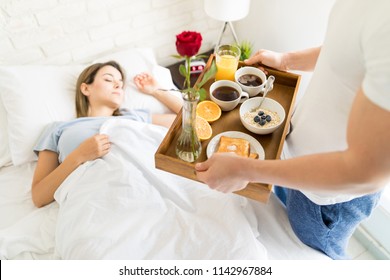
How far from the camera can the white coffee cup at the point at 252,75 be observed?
995 millimetres

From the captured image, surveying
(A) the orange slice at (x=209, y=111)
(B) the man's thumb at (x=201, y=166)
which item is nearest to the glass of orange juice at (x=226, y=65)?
(A) the orange slice at (x=209, y=111)

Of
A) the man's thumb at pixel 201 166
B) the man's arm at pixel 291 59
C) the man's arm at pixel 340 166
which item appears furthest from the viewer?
the man's arm at pixel 291 59

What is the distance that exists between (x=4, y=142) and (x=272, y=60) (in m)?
1.27

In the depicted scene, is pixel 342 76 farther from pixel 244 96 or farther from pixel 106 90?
pixel 106 90

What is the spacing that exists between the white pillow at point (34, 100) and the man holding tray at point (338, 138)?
95cm

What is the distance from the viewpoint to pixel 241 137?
906mm

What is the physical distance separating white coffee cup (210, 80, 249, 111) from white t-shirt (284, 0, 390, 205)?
181 millimetres

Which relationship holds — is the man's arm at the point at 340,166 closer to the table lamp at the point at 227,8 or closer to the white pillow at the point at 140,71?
the white pillow at the point at 140,71

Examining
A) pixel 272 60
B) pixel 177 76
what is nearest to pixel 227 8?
pixel 177 76

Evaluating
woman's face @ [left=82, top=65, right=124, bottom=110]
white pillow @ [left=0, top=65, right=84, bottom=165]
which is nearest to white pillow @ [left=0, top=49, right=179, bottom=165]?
white pillow @ [left=0, top=65, right=84, bottom=165]

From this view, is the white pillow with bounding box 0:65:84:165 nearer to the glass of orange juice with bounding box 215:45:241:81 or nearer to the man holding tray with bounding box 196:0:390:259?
Answer: the glass of orange juice with bounding box 215:45:241:81

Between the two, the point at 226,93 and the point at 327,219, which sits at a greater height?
the point at 226,93

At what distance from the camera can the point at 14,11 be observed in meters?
1.36

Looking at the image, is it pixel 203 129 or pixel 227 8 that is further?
pixel 227 8
